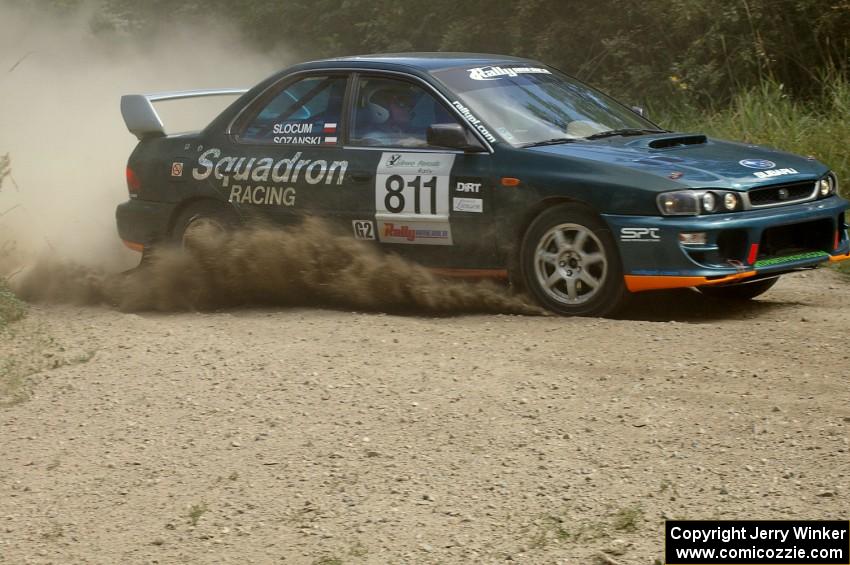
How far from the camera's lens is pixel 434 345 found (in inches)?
266

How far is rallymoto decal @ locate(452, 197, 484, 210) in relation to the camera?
7477 millimetres

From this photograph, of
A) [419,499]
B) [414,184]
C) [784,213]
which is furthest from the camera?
[414,184]

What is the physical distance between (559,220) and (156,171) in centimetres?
306

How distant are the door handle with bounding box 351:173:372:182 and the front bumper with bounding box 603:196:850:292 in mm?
1600

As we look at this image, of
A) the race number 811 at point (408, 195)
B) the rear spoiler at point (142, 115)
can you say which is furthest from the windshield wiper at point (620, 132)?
the rear spoiler at point (142, 115)

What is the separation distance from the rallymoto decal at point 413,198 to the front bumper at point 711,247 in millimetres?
1093

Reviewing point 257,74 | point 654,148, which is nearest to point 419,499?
point 654,148

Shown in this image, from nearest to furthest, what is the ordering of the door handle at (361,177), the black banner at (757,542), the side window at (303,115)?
the black banner at (757,542), the door handle at (361,177), the side window at (303,115)

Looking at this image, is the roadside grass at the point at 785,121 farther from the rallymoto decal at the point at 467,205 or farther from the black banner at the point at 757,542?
the black banner at the point at 757,542

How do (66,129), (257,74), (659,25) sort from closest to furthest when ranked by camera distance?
(659,25) < (66,129) < (257,74)

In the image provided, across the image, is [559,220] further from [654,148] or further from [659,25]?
[659,25]

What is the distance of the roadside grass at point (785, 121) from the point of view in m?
10.2

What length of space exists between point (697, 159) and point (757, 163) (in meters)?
0.33

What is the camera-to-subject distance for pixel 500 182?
7371 mm
